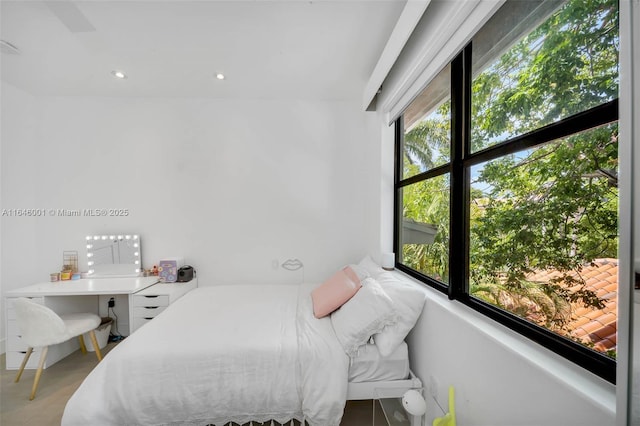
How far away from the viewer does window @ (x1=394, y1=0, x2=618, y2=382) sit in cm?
73

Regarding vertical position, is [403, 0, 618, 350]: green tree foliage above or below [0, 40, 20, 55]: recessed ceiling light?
below

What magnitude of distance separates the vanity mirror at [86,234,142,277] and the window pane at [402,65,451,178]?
123 inches

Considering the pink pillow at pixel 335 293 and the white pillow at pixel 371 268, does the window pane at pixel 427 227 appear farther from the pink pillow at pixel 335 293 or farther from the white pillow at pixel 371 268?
the pink pillow at pixel 335 293

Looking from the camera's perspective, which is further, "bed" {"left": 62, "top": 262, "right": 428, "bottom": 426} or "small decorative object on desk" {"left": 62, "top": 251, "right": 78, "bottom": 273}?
"small decorative object on desk" {"left": 62, "top": 251, "right": 78, "bottom": 273}

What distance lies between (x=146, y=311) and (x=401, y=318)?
2278 millimetres

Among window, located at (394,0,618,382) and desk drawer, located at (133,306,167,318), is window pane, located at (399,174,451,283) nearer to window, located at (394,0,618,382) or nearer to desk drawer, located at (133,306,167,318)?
window, located at (394,0,618,382)

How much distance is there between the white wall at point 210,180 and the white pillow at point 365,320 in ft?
3.85

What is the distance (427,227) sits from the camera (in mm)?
1774

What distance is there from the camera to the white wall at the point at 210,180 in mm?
2602

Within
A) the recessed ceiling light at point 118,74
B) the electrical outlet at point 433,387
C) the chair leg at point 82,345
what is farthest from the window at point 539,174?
the chair leg at point 82,345

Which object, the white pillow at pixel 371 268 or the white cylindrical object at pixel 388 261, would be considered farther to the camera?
the white cylindrical object at pixel 388 261

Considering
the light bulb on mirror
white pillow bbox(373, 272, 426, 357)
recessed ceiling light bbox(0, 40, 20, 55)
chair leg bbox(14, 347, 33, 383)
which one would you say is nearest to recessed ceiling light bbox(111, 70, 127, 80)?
recessed ceiling light bbox(0, 40, 20, 55)

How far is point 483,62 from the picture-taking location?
1.20m

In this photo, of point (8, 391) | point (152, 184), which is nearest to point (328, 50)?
point (152, 184)
